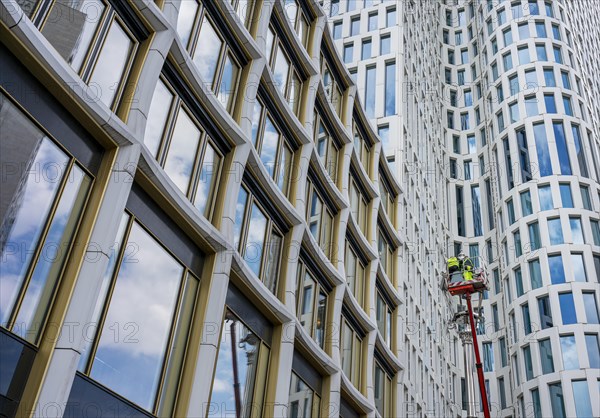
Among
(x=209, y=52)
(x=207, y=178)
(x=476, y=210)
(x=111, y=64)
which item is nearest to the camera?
(x=111, y=64)

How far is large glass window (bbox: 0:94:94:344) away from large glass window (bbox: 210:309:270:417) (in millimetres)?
6075

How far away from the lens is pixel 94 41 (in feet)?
47.9

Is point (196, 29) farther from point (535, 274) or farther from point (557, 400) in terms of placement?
point (535, 274)

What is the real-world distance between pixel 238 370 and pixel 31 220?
7976 millimetres

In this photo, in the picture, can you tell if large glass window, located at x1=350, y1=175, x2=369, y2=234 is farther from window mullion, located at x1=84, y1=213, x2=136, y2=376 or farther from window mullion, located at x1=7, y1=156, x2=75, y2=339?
window mullion, located at x1=7, y1=156, x2=75, y2=339

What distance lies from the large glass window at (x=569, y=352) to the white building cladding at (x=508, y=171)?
6 centimetres

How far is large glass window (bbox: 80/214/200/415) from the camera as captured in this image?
44.7ft

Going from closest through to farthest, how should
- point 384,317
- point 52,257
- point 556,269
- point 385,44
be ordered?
1. point 52,257
2. point 384,317
3. point 556,269
4. point 385,44

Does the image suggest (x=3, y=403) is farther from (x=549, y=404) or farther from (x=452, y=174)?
(x=452, y=174)

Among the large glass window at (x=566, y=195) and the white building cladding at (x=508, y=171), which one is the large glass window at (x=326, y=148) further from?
the large glass window at (x=566, y=195)

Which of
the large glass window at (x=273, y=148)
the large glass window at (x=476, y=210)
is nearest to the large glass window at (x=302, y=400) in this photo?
the large glass window at (x=273, y=148)

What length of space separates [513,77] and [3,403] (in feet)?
181

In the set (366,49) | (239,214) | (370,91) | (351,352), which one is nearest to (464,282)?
(351,352)

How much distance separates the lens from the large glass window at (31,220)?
456 inches
